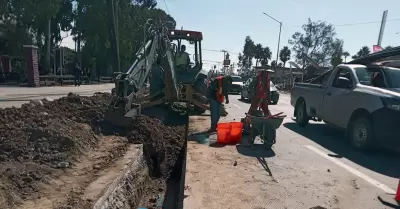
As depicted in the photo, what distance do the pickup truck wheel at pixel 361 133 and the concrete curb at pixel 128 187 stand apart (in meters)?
4.76

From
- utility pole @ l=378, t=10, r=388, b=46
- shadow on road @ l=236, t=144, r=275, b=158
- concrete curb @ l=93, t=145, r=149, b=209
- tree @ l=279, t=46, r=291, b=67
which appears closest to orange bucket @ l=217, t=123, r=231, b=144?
shadow on road @ l=236, t=144, r=275, b=158

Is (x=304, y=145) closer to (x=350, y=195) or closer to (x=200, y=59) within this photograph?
(x=350, y=195)

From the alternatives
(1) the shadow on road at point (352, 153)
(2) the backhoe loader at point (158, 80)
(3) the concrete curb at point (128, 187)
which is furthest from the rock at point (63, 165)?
(1) the shadow on road at point (352, 153)

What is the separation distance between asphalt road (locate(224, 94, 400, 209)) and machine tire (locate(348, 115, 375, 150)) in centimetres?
20

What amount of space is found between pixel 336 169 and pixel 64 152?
477 cm

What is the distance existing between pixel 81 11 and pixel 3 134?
35140mm

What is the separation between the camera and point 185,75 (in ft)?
44.2

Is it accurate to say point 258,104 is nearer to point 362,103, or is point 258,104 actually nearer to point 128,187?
point 362,103

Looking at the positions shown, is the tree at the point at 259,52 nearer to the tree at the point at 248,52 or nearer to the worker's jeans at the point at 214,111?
the tree at the point at 248,52

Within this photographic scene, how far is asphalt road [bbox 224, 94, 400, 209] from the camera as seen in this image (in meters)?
4.96

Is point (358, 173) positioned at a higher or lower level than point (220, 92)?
lower

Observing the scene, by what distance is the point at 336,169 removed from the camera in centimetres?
622

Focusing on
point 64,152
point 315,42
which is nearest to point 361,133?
point 64,152

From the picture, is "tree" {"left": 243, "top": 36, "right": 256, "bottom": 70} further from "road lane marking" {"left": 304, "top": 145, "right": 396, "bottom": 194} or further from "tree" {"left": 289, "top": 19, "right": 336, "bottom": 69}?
"road lane marking" {"left": 304, "top": 145, "right": 396, "bottom": 194}
